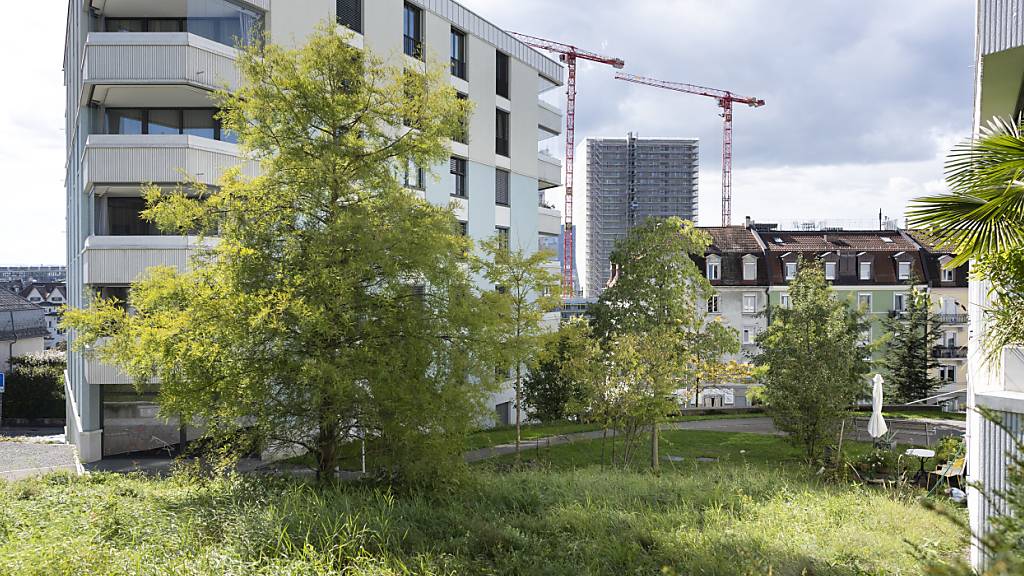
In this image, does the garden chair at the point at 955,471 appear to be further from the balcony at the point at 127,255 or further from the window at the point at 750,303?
the window at the point at 750,303

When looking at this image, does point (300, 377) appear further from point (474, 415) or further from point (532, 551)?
point (532, 551)

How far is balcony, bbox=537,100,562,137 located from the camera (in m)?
35.2

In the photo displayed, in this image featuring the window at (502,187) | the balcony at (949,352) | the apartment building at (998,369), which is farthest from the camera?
the balcony at (949,352)

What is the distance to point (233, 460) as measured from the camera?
1152cm

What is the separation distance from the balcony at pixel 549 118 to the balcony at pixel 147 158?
18.2 metres

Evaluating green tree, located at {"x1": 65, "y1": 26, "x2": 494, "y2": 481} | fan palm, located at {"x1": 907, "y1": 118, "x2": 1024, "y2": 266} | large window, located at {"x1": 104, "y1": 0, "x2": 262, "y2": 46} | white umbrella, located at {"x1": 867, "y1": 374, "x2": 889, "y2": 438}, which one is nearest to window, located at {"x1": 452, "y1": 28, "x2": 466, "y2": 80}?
large window, located at {"x1": 104, "y1": 0, "x2": 262, "y2": 46}

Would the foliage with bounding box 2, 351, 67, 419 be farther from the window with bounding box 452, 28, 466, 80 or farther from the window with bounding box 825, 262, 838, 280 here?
the window with bounding box 825, 262, 838, 280

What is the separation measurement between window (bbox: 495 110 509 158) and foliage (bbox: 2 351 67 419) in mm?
27383

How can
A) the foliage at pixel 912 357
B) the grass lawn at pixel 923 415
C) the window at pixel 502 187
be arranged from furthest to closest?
1. the foliage at pixel 912 357
2. the window at pixel 502 187
3. the grass lawn at pixel 923 415

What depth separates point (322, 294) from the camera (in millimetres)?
10641

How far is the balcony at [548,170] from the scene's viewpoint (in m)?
34.8

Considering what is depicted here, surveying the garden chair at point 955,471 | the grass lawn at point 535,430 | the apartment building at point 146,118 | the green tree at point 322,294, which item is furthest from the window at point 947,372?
the green tree at point 322,294

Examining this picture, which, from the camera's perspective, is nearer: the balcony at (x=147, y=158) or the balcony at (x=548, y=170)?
the balcony at (x=147, y=158)

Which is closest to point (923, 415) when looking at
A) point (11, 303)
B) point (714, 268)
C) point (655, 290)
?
point (714, 268)
